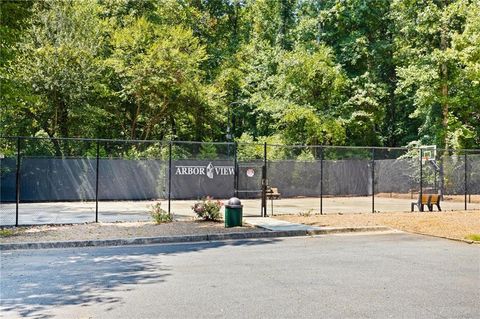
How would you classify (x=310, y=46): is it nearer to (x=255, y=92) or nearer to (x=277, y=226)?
(x=255, y=92)

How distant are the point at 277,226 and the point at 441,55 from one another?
74.2 ft

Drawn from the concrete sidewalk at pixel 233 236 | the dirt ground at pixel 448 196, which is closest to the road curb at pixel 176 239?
the concrete sidewalk at pixel 233 236

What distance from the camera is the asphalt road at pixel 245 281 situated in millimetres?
6332

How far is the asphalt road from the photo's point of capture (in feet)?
20.8

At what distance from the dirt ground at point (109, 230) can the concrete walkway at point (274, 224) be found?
2.06 ft

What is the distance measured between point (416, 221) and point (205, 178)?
52.1 ft

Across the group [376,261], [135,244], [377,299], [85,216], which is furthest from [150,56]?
[377,299]

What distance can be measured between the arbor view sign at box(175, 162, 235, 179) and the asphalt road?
17740 mm

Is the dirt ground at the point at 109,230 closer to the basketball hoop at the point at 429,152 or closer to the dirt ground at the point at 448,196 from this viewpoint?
the basketball hoop at the point at 429,152

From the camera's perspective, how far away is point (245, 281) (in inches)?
313

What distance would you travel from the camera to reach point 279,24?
4847 centimetres

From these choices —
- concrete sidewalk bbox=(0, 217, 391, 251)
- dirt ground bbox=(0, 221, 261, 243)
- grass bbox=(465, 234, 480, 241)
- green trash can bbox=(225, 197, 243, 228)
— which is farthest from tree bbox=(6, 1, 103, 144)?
grass bbox=(465, 234, 480, 241)

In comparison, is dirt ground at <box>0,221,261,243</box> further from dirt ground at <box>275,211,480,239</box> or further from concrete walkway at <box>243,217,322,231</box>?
dirt ground at <box>275,211,480,239</box>

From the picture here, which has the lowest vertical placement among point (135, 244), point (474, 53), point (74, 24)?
point (135, 244)
